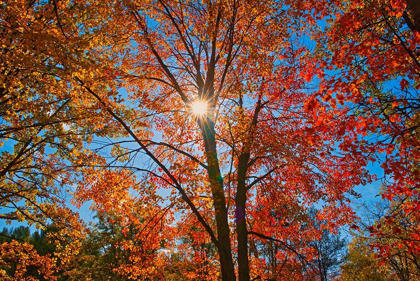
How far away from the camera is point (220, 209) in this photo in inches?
251

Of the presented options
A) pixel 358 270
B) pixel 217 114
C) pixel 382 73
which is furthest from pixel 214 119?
pixel 358 270

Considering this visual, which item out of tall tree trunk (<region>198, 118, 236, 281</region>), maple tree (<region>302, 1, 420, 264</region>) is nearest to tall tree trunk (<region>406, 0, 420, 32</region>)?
maple tree (<region>302, 1, 420, 264</region>)

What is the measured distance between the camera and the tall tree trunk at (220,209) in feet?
18.7

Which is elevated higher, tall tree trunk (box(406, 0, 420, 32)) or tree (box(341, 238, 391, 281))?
tall tree trunk (box(406, 0, 420, 32))

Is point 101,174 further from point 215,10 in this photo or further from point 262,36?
point 262,36

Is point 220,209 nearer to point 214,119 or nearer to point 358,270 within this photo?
point 214,119

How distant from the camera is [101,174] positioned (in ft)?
24.4

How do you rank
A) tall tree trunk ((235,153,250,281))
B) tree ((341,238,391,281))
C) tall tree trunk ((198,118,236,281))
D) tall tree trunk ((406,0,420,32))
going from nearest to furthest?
1. tall tree trunk ((406,0,420,32))
2. tall tree trunk ((198,118,236,281))
3. tall tree trunk ((235,153,250,281))
4. tree ((341,238,391,281))

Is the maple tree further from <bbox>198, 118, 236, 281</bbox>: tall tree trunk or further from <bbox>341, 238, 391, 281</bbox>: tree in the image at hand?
<bbox>341, 238, 391, 281</bbox>: tree

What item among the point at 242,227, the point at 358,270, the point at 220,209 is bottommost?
the point at 358,270

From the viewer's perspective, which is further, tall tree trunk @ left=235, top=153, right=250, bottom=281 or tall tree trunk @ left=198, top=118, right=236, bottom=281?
tall tree trunk @ left=235, top=153, right=250, bottom=281

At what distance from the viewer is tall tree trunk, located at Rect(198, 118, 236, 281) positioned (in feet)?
18.7

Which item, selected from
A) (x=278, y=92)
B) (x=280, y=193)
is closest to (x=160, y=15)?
(x=278, y=92)

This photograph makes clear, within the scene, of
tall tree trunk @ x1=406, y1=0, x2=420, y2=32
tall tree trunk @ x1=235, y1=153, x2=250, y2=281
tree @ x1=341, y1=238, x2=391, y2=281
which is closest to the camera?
tall tree trunk @ x1=406, y1=0, x2=420, y2=32
